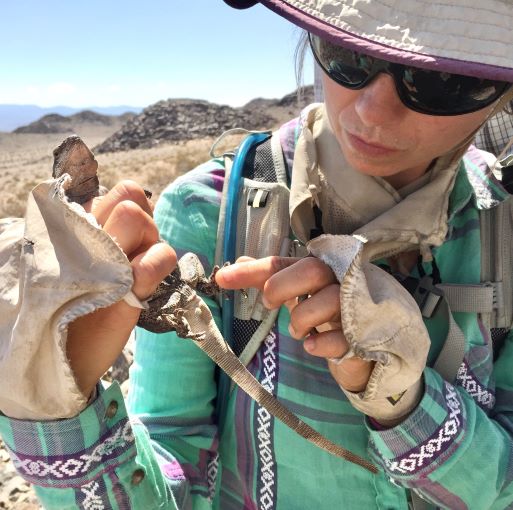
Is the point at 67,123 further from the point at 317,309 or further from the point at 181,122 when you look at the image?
the point at 317,309

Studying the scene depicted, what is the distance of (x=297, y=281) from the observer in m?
0.90

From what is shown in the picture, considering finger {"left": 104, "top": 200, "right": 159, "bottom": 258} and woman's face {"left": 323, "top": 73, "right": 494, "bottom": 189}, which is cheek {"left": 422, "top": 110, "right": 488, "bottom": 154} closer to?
woman's face {"left": 323, "top": 73, "right": 494, "bottom": 189}

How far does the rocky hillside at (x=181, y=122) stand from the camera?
126ft

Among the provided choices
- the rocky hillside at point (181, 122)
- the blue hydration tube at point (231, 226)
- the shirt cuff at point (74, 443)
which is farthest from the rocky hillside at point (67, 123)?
the shirt cuff at point (74, 443)

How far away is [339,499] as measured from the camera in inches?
51.2

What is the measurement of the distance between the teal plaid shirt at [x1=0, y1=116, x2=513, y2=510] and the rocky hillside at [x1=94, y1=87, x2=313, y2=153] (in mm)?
36167

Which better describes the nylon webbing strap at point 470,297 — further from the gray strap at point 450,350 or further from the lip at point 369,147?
the lip at point 369,147

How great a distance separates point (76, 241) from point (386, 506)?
99 centimetres

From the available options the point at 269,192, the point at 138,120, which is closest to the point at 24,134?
the point at 138,120

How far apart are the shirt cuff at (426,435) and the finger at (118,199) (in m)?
0.71

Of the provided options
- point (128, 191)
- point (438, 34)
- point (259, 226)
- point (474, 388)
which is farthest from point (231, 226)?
point (474, 388)

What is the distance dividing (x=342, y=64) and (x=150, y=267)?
585 millimetres

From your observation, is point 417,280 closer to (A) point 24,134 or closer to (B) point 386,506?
(B) point 386,506

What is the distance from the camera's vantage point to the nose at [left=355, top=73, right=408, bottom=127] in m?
1.02
